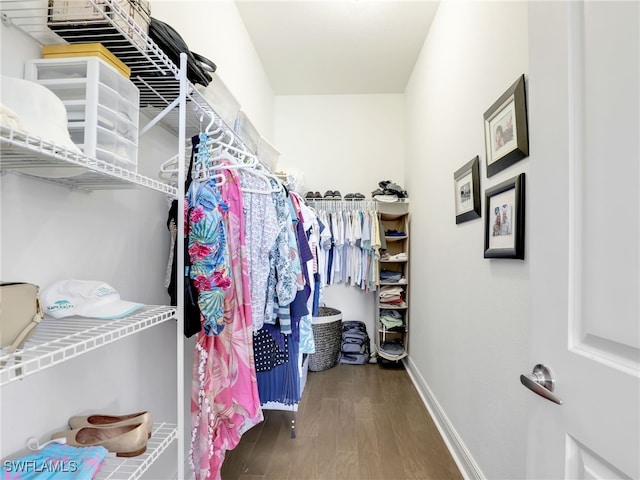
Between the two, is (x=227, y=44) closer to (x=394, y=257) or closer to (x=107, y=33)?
(x=107, y=33)

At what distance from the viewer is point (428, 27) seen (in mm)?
2586

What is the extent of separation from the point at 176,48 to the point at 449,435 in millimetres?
2418

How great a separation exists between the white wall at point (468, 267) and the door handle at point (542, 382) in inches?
22.6

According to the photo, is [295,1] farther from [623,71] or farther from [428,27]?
[623,71]

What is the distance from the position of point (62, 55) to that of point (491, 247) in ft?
5.53

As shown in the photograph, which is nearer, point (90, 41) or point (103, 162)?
point (103, 162)

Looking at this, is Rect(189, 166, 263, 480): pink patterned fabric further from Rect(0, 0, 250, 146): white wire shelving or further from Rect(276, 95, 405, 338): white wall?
Rect(276, 95, 405, 338): white wall

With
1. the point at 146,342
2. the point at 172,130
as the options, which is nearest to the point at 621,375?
the point at 146,342

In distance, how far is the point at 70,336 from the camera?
657 millimetres

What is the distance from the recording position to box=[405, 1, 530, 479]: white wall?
1.29 metres

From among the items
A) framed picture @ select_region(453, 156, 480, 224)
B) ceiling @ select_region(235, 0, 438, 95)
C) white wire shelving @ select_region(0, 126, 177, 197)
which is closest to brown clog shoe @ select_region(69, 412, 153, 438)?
white wire shelving @ select_region(0, 126, 177, 197)

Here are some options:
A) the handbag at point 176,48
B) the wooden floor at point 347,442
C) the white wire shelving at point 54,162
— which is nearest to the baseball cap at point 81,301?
the white wire shelving at point 54,162

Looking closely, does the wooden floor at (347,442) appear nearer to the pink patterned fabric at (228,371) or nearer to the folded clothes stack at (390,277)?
the pink patterned fabric at (228,371)

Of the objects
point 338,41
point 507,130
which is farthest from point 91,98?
point 338,41
